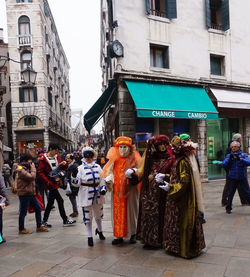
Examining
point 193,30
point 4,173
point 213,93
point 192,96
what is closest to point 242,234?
point 192,96

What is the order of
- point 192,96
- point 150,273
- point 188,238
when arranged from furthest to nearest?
point 192,96 < point 188,238 < point 150,273

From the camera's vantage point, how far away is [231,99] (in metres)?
13.1

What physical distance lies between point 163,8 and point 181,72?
10.4 ft

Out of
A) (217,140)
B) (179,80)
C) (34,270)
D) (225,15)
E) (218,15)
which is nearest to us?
(34,270)

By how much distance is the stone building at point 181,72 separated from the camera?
37.8ft

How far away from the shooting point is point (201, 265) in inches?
143

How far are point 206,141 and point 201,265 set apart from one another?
33.7 ft

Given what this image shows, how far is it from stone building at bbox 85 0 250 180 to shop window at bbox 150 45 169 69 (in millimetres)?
45

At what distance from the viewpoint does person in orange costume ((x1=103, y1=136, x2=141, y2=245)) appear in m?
4.61

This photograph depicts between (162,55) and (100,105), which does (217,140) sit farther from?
(100,105)

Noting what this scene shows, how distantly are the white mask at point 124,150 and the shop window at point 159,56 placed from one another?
867 cm

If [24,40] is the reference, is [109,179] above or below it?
below

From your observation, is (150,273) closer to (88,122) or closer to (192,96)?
(192,96)

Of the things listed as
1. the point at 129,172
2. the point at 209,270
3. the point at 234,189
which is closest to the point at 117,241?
the point at 129,172
